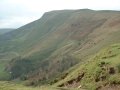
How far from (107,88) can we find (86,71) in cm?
772

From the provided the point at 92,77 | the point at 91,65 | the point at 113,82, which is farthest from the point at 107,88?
the point at 91,65

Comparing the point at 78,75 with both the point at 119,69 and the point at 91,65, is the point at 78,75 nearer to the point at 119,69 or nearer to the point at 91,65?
the point at 91,65

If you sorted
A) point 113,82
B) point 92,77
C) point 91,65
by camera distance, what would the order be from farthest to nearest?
1. point 91,65
2. point 92,77
3. point 113,82

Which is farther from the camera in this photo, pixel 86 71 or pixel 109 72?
pixel 86 71

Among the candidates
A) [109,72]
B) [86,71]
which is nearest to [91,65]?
[86,71]

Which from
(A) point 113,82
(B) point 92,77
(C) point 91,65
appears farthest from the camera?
(C) point 91,65

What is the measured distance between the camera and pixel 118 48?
194 ft

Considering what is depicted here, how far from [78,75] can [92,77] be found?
4.74 m

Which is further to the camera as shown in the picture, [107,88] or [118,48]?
[118,48]

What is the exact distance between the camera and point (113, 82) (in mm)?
48312

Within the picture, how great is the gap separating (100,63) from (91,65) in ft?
7.74

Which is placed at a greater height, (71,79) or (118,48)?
(118,48)

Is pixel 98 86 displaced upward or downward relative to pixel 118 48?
downward

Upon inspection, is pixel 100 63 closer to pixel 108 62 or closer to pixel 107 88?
pixel 108 62
